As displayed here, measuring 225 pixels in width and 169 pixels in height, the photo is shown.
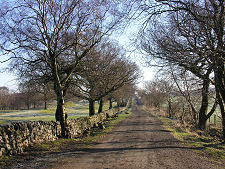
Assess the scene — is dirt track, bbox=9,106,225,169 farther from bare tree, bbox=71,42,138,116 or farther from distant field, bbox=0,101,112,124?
distant field, bbox=0,101,112,124

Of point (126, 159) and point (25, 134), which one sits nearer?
point (126, 159)

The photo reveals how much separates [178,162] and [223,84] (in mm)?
4785

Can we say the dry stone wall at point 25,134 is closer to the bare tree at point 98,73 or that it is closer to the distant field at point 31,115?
the bare tree at point 98,73

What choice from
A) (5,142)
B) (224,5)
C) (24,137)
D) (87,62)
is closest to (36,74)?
(87,62)

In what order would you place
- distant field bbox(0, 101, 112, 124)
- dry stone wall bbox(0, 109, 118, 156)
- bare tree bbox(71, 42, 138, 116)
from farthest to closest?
distant field bbox(0, 101, 112, 124), bare tree bbox(71, 42, 138, 116), dry stone wall bbox(0, 109, 118, 156)

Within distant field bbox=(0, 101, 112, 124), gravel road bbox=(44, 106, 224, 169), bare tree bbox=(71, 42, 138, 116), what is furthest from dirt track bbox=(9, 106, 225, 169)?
distant field bbox=(0, 101, 112, 124)

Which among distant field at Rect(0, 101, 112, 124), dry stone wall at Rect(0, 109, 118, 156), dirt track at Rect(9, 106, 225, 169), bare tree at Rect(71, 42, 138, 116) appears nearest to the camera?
A: dirt track at Rect(9, 106, 225, 169)

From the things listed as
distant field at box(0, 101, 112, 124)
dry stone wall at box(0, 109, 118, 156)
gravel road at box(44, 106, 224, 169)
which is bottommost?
distant field at box(0, 101, 112, 124)

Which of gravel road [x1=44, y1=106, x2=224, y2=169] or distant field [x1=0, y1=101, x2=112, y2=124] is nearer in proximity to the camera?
gravel road [x1=44, y1=106, x2=224, y2=169]

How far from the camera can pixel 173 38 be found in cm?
762

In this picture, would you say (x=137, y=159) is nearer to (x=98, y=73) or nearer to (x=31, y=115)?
(x=98, y=73)

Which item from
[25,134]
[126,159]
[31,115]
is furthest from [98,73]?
[31,115]

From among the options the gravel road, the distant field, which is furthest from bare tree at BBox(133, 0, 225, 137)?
the distant field

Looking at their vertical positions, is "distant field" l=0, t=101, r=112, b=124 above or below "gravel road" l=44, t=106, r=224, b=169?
below
